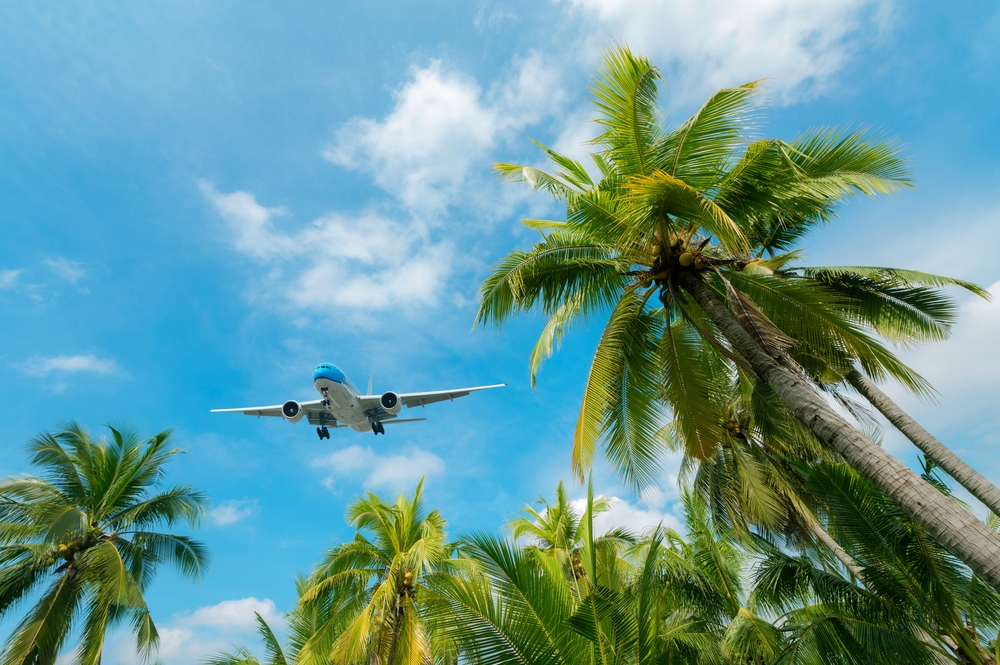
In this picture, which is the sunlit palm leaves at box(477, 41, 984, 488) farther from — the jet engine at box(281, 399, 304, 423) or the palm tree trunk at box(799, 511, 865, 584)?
the jet engine at box(281, 399, 304, 423)

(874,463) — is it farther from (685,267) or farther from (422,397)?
(422,397)

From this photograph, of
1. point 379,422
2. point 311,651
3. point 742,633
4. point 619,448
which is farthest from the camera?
point 379,422

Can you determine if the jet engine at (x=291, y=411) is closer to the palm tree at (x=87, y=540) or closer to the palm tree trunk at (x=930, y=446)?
the palm tree at (x=87, y=540)

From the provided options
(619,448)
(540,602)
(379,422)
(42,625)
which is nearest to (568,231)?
(619,448)

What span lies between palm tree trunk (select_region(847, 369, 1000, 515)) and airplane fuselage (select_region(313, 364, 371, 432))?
22.6 meters

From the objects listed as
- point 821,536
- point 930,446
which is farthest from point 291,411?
point 930,446

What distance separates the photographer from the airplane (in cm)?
2741

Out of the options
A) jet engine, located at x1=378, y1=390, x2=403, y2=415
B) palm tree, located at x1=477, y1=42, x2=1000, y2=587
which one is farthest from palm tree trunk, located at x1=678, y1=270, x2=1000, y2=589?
jet engine, located at x1=378, y1=390, x2=403, y2=415

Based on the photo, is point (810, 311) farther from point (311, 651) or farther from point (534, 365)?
point (311, 651)

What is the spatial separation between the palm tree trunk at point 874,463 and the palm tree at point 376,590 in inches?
301

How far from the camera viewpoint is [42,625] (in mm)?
13375

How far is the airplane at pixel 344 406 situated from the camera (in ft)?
89.9

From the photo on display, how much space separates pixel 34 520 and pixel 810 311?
63.2ft

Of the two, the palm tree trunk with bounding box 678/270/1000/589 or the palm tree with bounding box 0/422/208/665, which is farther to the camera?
the palm tree with bounding box 0/422/208/665
